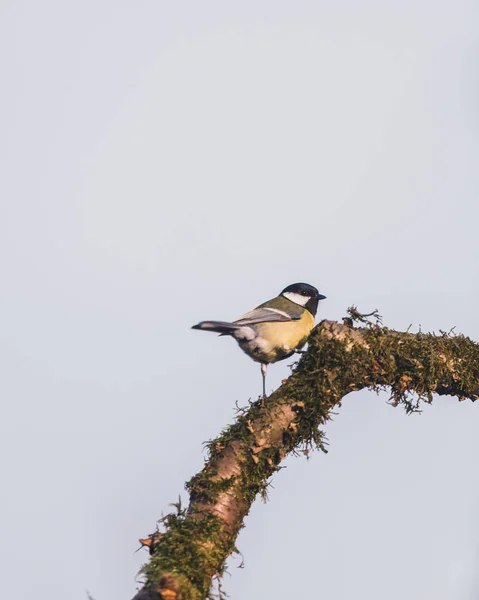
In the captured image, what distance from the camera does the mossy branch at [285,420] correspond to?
182 inches

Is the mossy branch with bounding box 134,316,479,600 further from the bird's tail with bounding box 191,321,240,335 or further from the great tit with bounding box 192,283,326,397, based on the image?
the great tit with bounding box 192,283,326,397

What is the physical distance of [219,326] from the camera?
27.3 ft

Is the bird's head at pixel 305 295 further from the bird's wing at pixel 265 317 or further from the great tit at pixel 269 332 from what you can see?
the bird's wing at pixel 265 317

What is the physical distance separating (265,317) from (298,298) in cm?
120

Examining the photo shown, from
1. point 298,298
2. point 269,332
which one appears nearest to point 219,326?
point 269,332

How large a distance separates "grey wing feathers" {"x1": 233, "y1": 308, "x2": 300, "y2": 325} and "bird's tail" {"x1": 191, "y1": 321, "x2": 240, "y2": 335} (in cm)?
12

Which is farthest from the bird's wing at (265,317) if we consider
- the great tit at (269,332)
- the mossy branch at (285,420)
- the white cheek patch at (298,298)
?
the mossy branch at (285,420)

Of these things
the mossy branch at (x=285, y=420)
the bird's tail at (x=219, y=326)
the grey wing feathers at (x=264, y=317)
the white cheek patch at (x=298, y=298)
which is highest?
the white cheek patch at (x=298, y=298)

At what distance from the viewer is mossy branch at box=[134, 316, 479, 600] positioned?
182 inches

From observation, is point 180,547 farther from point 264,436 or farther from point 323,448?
point 323,448

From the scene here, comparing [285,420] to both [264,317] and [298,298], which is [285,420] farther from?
[298,298]

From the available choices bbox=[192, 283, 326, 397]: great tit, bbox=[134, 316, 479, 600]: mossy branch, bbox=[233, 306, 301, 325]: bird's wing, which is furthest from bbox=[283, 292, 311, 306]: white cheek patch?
bbox=[134, 316, 479, 600]: mossy branch

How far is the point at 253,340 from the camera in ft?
29.4

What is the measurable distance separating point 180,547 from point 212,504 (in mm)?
512
